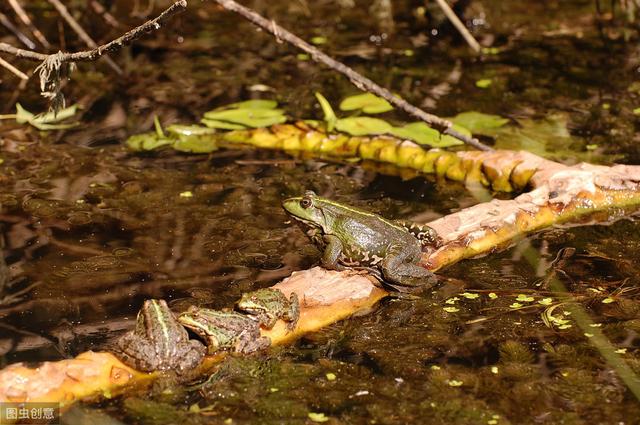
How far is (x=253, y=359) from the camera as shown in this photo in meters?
5.11

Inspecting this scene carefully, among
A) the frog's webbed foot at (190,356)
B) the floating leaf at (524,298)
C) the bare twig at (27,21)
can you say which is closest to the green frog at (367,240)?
the floating leaf at (524,298)

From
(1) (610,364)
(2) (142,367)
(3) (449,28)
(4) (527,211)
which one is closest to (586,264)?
(4) (527,211)

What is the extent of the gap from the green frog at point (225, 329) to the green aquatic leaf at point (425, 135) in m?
3.76

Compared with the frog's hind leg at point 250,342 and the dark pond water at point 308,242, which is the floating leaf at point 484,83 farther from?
the frog's hind leg at point 250,342

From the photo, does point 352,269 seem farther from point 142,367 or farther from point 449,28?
point 449,28

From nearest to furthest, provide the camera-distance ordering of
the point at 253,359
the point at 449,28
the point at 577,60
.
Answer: the point at 253,359
the point at 577,60
the point at 449,28

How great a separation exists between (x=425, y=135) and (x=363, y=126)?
0.61 metres

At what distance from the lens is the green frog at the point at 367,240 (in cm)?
585

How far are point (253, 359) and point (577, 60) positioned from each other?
7.91 meters

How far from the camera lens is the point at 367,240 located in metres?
5.93

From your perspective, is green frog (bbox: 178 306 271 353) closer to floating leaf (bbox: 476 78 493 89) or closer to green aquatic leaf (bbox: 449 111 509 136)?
green aquatic leaf (bbox: 449 111 509 136)

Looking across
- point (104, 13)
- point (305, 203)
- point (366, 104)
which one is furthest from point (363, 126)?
point (104, 13)

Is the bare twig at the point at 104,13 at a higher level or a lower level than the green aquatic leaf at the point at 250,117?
higher

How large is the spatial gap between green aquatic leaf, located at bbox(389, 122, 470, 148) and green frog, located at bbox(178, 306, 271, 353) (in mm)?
3758
